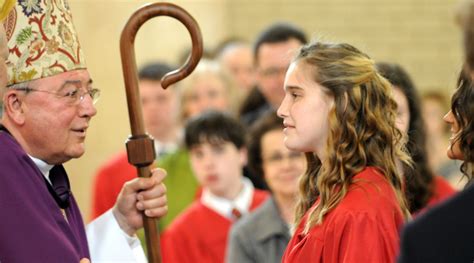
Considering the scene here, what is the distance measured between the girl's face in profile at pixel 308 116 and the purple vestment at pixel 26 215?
80cm

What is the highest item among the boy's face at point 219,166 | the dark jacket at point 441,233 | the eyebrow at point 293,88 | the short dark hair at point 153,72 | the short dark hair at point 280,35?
the eyebrow at point 293,88

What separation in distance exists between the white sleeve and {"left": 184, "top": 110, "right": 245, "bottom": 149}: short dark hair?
6.56 ft

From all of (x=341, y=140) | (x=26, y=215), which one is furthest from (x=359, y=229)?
(x=26, y=215)

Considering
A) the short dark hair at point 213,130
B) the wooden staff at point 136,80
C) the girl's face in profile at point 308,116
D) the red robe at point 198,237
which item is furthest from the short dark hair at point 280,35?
the girl's face in profile at point 308,116

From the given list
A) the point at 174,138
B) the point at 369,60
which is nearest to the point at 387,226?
the point at 369,60

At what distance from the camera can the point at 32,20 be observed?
3926 millimetres

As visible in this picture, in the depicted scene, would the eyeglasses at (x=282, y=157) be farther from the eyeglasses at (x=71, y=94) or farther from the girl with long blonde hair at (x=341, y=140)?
the eyeglasses at (x=71, y=94)

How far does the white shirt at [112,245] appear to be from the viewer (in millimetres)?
4305

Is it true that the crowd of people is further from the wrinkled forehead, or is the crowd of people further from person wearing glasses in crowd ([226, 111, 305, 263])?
person wearing glasses in crowd ([226, 111, 305, 263])

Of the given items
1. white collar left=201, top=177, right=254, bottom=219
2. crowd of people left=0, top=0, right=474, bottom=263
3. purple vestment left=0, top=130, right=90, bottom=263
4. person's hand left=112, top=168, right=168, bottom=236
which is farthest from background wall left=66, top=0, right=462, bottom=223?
purple vestment left=0, top=130, right=90, bottom=263

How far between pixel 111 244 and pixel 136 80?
25.7 inches

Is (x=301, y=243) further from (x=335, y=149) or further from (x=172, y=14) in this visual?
(x=172, y=14)

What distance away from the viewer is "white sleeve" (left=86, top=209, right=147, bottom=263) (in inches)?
169

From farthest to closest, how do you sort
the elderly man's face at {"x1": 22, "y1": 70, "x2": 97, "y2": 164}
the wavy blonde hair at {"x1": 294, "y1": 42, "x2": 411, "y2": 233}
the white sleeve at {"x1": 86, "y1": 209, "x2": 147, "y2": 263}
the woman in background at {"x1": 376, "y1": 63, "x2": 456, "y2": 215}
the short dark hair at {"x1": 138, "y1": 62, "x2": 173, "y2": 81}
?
1. the short dark hair at {"x1": 138, "y1": 62, "x2": 173, "y2": 81}
2. the woman in background at {"x1": 376, "y1": 63, "x2": 456, "y2": 215}
3. the white sleeve at {"x1": 86, "y1": 209, "x2": 147, "y2": 263}
4. the elderly man's face at {"x1": 22, "y1": 70, "x2": 97, "y2": 164}
5. the wavy blonde hair at {"x1": 294, "y1": 42, "x2": 411, "y2": 233}
